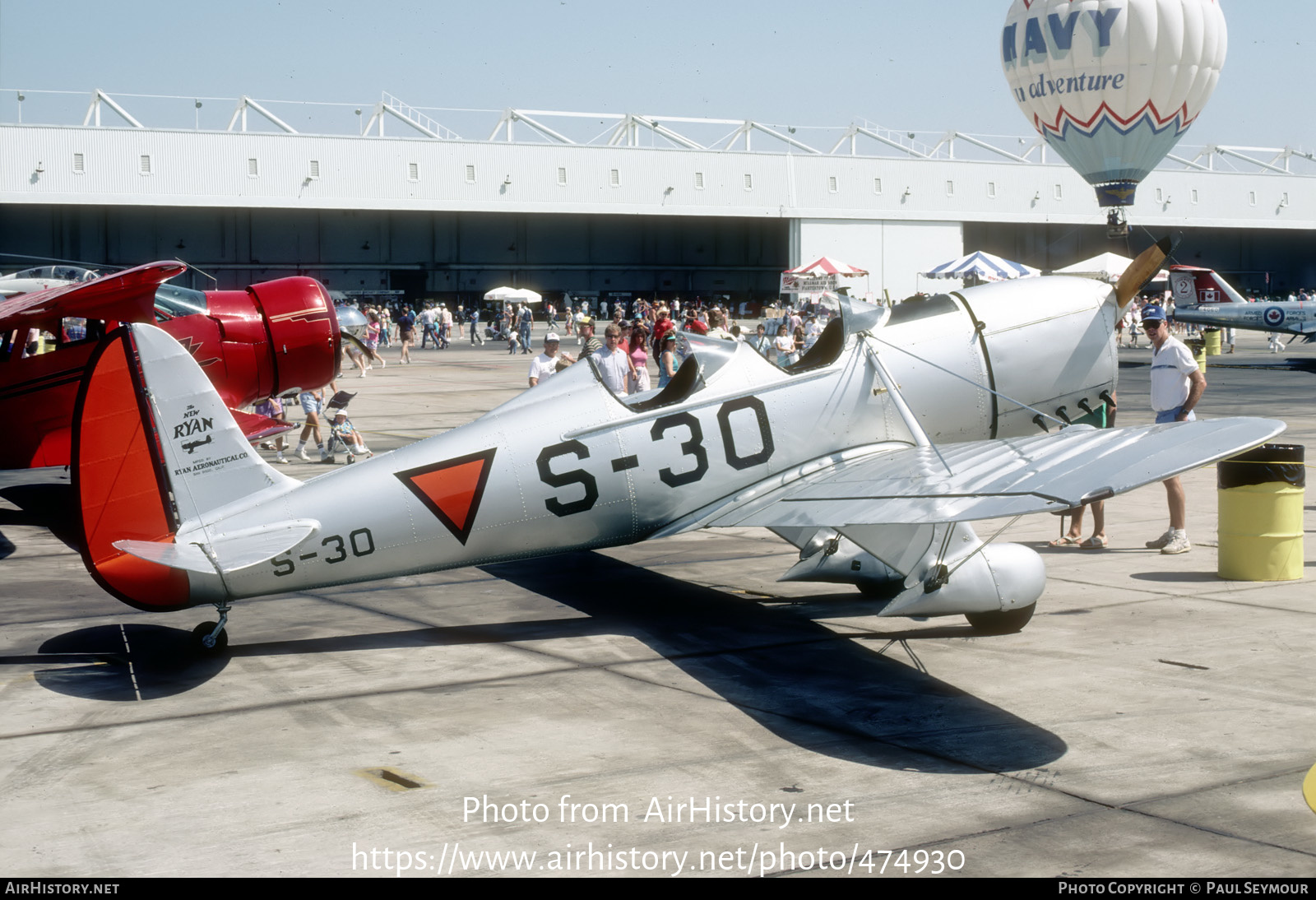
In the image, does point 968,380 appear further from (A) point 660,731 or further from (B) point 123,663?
(B) point 123,663

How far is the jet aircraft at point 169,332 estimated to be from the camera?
1079 centimetres

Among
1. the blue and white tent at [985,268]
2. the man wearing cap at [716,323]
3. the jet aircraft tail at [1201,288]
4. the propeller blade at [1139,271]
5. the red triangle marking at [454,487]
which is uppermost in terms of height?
the blue and white tent at [985,268]

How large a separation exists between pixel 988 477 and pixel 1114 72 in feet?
130

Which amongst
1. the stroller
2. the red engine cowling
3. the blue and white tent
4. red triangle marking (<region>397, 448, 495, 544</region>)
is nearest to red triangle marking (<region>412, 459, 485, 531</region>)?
red triangle marking (<region>397, 448, 495, 544</region>)

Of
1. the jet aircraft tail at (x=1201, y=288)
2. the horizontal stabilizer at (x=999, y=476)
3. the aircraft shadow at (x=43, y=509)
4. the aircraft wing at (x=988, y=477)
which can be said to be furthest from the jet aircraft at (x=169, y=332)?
the jet aircraft tail at (x=1201, y=288)

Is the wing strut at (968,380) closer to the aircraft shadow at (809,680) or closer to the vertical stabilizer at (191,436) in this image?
the aircraft shadow at (809,680)

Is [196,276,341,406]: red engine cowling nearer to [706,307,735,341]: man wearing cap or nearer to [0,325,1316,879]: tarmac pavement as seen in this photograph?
[0,325,1316,879]: tarmac pavement

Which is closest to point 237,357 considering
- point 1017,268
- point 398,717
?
point 398,717

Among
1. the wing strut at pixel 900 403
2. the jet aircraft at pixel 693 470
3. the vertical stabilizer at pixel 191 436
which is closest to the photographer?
the jet aircraft at pixel 693 470

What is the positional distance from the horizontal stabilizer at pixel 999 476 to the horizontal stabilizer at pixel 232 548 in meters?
2.72

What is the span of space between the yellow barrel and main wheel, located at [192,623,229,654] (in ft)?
24.1

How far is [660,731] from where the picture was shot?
6449 mm

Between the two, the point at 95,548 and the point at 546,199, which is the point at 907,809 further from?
the point at 546,199

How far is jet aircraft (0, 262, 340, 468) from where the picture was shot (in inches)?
425
